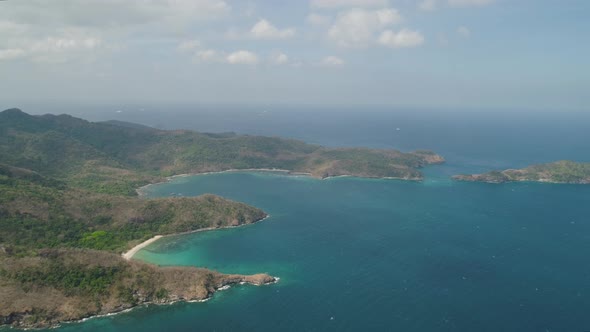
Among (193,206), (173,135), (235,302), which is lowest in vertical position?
(235,302)

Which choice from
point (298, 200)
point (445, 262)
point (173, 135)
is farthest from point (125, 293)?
point (173, 135)

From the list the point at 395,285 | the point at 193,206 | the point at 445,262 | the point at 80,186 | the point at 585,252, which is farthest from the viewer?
the point at 80,186

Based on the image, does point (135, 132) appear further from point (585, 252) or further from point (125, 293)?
point (585, 252)

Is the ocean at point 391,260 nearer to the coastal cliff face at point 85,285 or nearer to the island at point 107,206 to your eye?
the coastal cliff face at point 85,285

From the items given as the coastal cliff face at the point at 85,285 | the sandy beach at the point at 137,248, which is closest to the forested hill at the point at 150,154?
the sandy beach at the point at 137,248

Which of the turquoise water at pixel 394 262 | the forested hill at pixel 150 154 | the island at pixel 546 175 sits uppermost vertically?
the forested hill at pixel 150 154

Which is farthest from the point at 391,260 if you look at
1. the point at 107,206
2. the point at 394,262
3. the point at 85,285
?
the point at 107,206

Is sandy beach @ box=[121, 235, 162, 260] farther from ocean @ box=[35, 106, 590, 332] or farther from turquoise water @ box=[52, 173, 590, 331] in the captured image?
turquoise water @ box=[52, 173, 590, 331]
